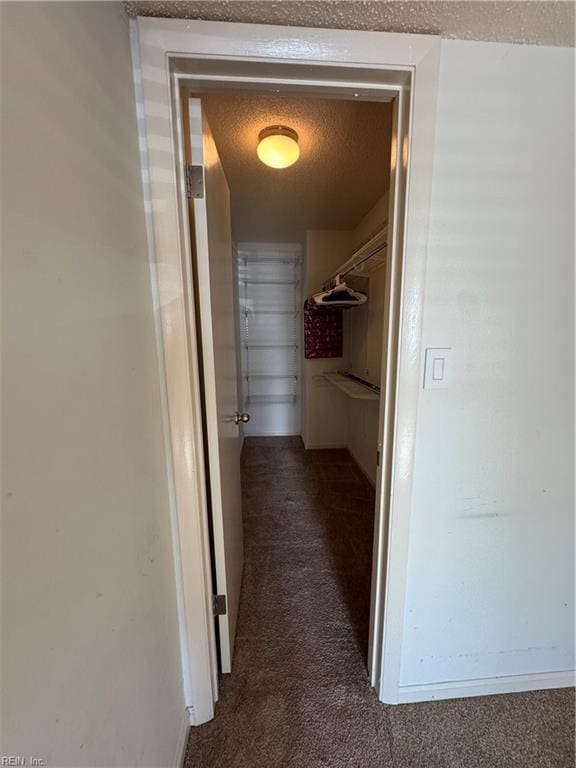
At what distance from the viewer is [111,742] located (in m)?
0.63

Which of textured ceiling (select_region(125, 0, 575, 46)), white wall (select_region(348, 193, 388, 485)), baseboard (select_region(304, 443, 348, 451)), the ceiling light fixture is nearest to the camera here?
textured ceiling (select_region(125, 0, 575, 46))

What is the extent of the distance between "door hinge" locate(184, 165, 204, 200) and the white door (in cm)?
2

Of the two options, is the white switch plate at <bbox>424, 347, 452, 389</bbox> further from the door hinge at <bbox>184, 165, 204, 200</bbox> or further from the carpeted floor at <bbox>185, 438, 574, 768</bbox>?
the carpeted floor at <bbox>185, 438, 574, 768</bbox>

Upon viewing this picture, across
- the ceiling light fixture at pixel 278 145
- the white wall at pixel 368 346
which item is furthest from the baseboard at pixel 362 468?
the ceiling light fixture at pixel 278 145

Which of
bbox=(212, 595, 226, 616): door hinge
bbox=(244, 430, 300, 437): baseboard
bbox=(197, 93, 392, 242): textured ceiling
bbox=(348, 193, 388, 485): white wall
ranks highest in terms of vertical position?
bbox=(197, 93, 392, 242): textured ceiling

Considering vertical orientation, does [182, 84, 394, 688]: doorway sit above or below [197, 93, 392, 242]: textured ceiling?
below

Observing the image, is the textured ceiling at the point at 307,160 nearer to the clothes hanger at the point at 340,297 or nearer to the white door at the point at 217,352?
the white door at the point at 217,352

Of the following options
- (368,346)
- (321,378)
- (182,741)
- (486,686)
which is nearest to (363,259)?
(368,346)

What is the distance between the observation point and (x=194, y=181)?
0.96 m

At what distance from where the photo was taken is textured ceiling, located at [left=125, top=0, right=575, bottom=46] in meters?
0.76

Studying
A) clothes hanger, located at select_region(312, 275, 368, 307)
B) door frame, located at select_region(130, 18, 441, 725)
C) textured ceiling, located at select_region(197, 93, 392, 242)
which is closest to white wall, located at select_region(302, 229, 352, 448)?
textured ceiling, located at select_region(197, 93, 392, 242)

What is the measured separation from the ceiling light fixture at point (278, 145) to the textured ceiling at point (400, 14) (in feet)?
2.73

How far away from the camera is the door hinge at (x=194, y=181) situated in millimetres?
948

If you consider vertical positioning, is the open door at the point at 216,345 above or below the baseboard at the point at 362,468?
above
